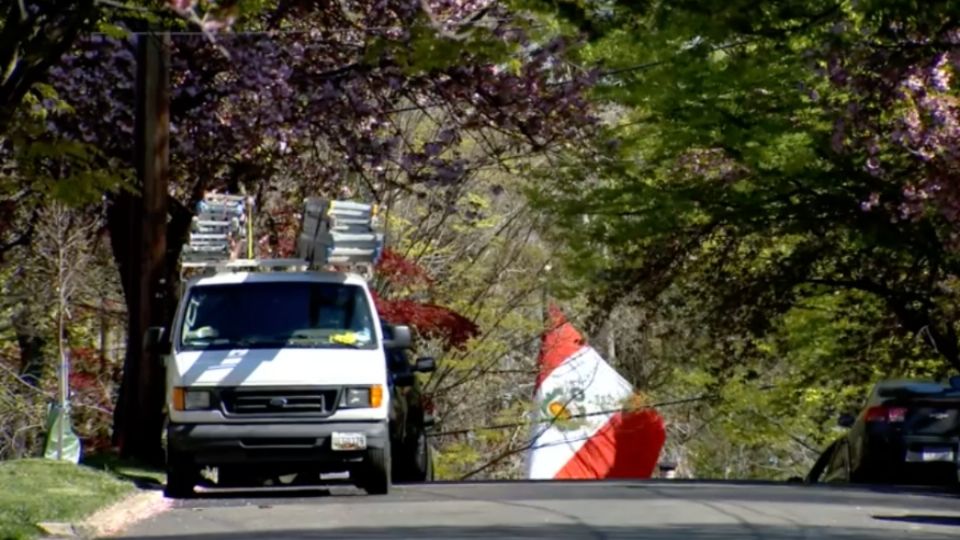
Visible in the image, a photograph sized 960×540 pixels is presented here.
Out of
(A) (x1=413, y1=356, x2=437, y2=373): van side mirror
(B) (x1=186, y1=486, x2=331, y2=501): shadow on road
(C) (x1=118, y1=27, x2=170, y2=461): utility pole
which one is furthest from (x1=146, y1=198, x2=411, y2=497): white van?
(C) (x1=118, y1=27, x2=170, y2=461): utility pole

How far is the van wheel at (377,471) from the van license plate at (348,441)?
127 mm

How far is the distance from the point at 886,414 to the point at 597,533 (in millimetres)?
9308

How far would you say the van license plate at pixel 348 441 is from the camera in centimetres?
1773

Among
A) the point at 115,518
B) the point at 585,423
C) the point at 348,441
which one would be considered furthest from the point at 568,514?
the point at 585,423

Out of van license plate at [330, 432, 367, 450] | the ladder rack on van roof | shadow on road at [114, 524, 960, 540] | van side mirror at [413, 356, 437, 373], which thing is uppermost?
the ladder rack on van roof

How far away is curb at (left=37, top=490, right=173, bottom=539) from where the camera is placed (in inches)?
551

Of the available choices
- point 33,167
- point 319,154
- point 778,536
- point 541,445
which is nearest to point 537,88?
point 319,154

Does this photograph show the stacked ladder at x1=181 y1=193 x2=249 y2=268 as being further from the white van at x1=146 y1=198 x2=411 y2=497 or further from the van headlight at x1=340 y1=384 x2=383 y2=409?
the van headlight at x1=340 y1=384 x2=383 y2=409

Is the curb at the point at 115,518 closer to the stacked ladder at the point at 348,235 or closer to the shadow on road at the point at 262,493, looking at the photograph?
the shadow on road at the point at 262,493

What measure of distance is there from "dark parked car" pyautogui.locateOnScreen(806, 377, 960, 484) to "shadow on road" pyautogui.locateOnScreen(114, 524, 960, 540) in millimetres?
7822

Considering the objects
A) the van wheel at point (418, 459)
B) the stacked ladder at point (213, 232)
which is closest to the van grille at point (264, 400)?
the stacked ladder at point (213, 232)

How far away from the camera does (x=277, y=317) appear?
18.3m

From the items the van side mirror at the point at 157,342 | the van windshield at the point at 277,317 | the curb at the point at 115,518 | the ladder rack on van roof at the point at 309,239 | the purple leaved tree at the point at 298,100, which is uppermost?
the purple leaved tree at the point at 298,100

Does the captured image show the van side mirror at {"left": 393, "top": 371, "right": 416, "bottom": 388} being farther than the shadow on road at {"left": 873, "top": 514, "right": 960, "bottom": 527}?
Yes
